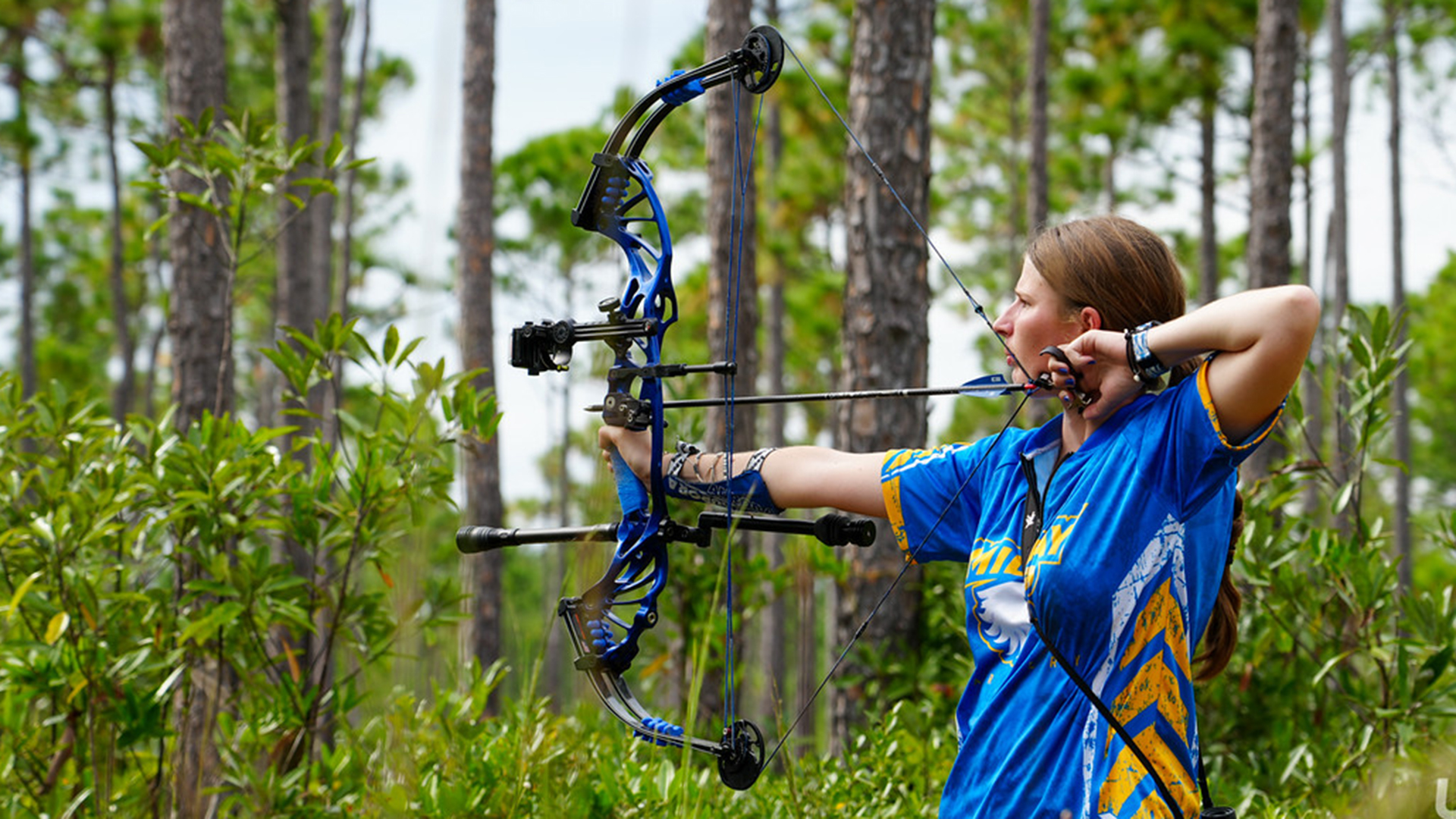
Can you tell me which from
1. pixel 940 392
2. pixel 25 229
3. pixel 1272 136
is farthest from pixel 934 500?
pixel 25 229

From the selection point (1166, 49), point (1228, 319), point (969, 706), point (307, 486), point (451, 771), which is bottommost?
point (451, 771)

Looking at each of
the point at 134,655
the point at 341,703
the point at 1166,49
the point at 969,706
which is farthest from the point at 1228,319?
the point at 1166,49

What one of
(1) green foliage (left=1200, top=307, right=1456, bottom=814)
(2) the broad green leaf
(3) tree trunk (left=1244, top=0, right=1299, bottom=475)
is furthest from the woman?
(3) tree trunk (left=1244, top=0, right=1299, bottom=475)

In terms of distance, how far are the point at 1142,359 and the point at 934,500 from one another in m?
0.44

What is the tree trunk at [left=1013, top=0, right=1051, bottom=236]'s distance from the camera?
27.5 ft

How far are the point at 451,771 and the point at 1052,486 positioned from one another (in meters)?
1.54

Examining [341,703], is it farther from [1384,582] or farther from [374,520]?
[1384,582]

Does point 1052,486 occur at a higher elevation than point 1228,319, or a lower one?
lower

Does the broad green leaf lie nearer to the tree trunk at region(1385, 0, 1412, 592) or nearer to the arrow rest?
the arrow rest

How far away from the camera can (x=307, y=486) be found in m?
2.57

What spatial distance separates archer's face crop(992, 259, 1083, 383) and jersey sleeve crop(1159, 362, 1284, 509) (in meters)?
0.19

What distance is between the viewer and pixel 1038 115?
8492mm

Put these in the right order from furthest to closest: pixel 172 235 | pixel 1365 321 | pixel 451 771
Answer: pixel 172 235, pixel 1365 321, pixel 451 771

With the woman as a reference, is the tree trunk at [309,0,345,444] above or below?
above
